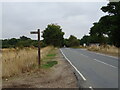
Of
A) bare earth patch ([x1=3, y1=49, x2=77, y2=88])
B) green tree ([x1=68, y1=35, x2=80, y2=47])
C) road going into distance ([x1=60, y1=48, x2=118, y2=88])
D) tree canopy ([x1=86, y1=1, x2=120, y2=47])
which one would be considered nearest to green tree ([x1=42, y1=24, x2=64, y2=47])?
green tree ([x1=68, y1=35, x2=80, y2=47])

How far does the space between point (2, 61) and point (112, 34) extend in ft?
106

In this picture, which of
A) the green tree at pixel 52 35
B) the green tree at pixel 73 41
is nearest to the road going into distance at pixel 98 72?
the green tree at pixel 52 35

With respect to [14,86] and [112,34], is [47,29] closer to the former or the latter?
[112,34]

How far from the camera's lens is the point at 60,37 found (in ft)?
332

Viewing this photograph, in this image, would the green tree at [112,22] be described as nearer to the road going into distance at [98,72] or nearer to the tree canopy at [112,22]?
the tree canopy at [112,22]

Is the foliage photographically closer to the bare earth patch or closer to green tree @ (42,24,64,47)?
green tree @ (42,24,64,47)

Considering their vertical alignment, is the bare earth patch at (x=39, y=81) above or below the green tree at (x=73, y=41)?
below

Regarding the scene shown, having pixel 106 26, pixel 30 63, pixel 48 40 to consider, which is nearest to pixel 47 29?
pixel 48 40

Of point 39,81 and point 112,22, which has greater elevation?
point 112,22

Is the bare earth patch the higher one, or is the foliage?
the foliage

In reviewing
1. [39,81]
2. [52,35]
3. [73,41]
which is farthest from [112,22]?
[73,41]

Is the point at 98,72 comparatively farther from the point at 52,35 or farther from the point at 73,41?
the point at 73,41

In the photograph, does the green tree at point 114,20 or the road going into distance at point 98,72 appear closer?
the road going into distance at point 98,72

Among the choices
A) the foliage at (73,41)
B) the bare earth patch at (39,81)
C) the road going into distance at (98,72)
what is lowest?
the road going into distance at (98,72)
